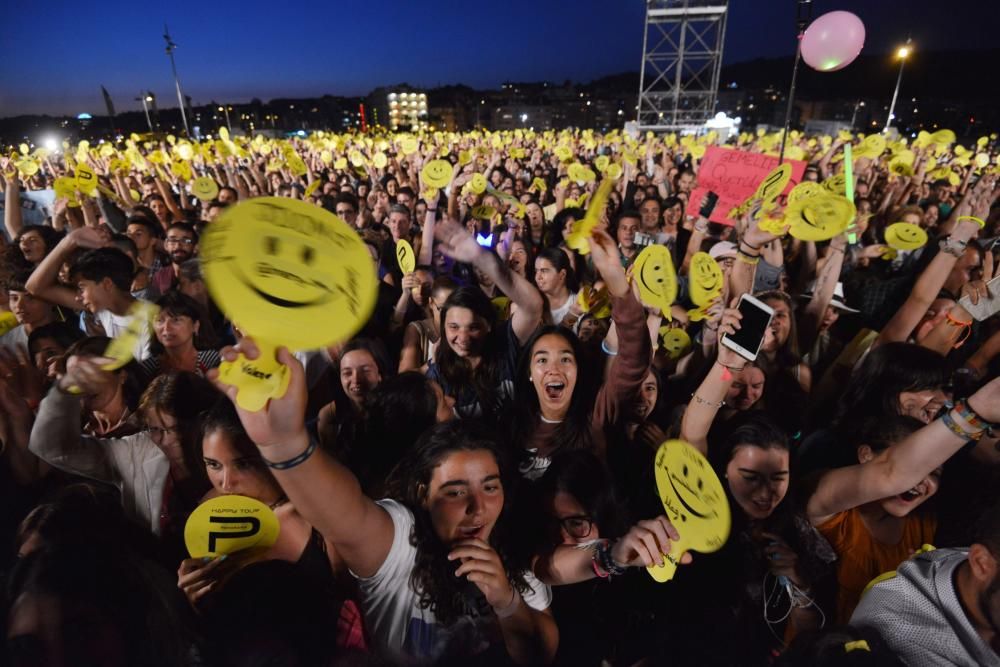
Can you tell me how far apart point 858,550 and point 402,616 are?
6.00 feet

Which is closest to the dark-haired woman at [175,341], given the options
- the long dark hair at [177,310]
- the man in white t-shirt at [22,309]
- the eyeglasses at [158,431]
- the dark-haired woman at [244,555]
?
the long dark hair at [177,310]

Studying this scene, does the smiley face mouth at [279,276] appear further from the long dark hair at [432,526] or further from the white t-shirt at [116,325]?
the white t-shirt at [116,325]

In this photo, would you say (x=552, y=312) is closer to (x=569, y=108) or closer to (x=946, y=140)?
(x=946, y=140)

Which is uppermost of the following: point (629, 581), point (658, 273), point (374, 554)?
point (658, 273)

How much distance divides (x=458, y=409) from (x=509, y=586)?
144cm

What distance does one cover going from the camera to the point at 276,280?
111 cm

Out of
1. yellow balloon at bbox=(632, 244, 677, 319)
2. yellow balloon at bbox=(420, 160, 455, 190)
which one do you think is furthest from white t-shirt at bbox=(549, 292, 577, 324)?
yellow balloon at bbox=(420, 160, 455, 190)

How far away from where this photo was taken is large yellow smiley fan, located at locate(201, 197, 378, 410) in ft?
3.53

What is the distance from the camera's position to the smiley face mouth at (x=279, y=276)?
1093 mm

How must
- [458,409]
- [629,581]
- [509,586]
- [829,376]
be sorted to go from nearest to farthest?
[509,586], [629,581], [458,409], [829,376]

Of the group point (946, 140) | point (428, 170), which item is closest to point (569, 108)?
point (946, 140)

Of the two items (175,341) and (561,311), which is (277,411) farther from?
(561,311)

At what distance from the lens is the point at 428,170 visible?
4.67 metres

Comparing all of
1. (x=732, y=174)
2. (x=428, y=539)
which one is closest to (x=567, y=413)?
(x=428, y=539)
